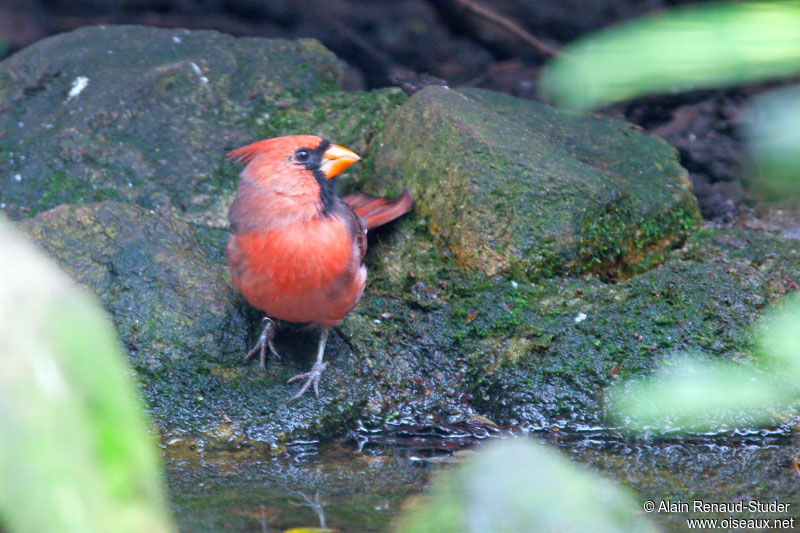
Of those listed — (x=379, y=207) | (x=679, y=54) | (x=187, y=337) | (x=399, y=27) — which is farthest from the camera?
(x=399, y=27)

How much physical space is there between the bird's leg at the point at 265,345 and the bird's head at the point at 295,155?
762 millimetres

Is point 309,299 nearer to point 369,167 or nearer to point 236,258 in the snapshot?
point 236,258

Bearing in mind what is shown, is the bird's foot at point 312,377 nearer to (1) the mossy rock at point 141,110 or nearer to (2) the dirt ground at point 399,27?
(1) the mossy rock at point 141,110

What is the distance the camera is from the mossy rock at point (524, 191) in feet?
13.2

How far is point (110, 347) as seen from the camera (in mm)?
720

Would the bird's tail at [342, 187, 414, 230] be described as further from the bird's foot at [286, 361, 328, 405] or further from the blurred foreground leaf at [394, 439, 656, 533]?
the blurred foreground leaf at [394, 439, 656, 533]

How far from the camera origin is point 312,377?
3.59 meters

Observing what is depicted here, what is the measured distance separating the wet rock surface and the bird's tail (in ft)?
0.35

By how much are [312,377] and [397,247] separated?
0.98 meters

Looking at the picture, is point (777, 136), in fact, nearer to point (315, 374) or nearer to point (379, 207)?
point (315, 374)

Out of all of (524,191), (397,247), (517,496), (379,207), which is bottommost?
(397,247)

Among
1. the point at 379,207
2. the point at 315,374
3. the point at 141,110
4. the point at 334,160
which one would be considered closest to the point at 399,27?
the point at 141,110

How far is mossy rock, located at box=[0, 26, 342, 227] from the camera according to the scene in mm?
4539

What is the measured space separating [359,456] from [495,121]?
2231 millimetres
